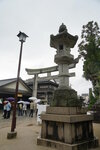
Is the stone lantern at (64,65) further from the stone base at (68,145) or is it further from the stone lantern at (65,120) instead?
the stone base at (68,145)

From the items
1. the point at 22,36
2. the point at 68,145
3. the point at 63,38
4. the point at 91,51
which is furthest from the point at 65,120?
the point at 91,51

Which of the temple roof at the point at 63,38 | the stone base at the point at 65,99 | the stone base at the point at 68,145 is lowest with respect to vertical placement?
the stone base at the point at 68,145

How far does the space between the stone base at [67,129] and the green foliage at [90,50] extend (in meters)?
11.5

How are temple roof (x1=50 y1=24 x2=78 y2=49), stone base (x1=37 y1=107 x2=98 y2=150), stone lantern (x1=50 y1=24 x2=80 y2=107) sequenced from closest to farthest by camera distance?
stone base (x1=37 y1=107 x2=98 y2=150)
stone lantern (x1=50 y1=24 x2=80 y2=107)
temple roof (x1=50 y1=24 x2=78 y2=49)

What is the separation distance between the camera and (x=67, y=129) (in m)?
5.01

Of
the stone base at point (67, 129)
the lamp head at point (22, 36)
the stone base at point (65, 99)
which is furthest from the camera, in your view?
the lamp head at point (22, 36)

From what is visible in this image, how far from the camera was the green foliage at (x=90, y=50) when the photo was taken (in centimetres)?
1705

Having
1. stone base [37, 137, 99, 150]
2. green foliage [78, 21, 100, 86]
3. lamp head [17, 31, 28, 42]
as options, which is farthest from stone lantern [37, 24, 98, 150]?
green foliage [78, 21, 100, 86]

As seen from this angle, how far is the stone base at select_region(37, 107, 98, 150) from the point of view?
493cm

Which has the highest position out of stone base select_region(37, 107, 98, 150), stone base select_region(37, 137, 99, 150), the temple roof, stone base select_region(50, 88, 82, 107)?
the temple roof

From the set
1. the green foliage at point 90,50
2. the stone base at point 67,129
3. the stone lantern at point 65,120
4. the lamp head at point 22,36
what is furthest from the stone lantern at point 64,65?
the green foliage at point 90,50

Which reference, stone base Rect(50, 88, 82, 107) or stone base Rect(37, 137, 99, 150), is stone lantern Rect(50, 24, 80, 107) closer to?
stone base Rect(50, 88, 82, 107)

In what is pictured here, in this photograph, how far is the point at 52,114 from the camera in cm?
570

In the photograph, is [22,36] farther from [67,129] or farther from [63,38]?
[67,129]
